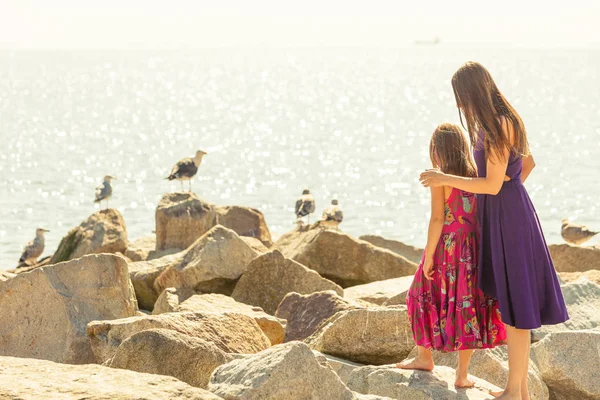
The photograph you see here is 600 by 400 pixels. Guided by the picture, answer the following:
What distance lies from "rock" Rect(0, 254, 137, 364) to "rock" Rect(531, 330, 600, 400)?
9.72ft

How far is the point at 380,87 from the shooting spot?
371ft

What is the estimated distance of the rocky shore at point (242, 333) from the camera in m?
5.20

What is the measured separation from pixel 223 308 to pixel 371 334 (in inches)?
56.8

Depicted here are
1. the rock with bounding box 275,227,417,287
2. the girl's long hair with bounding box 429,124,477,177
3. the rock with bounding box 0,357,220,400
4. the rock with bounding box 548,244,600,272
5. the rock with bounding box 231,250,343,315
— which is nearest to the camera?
the rock with bounding box 0,357,220,400

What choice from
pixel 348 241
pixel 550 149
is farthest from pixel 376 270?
pixel 550 149

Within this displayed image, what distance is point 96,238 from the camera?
13.3 metres

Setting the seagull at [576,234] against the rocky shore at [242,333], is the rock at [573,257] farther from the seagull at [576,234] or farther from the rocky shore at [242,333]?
the seagull at [576,234]

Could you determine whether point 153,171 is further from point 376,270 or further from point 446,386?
point 446,386

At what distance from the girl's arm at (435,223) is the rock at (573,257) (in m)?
7.01

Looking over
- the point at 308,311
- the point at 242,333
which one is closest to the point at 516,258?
the point at 242,333

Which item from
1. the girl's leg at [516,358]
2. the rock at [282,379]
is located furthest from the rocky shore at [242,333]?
→ the girl's leg at [516,358]

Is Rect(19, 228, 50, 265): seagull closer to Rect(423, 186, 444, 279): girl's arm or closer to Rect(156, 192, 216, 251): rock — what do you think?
Rect(156, 192, 216, 251): rock

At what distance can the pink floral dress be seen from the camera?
5871mm

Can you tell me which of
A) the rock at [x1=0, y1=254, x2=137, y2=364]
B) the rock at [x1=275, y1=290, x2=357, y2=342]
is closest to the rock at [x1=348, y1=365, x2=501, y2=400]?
the rock at [x1=275, y1=290, x2=357, y2=342]
